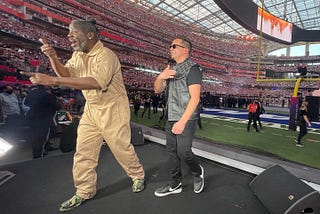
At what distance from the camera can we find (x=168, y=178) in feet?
8.56

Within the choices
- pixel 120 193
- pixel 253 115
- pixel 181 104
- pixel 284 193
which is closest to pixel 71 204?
pixel 120 193

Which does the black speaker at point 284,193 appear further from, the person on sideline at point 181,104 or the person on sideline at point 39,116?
the person on sideline at point 39,116

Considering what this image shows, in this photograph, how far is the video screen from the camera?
8447 mm

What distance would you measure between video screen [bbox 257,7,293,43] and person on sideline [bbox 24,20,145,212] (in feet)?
27.0

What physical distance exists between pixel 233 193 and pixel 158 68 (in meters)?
28.7

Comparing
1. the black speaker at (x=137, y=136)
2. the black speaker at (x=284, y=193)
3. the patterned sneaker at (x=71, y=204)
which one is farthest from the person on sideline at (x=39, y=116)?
the black speaker at (x=284, y=193)

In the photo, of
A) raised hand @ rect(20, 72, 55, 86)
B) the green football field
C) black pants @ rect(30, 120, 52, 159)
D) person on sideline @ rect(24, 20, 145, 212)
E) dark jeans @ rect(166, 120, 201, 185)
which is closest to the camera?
raised hand @ rect(20, 72, 55, 86)

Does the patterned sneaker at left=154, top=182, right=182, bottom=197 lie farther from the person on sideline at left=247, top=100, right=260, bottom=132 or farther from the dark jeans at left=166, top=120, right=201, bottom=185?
the person on sideline at left=247, top=100, right=260, bottom=132

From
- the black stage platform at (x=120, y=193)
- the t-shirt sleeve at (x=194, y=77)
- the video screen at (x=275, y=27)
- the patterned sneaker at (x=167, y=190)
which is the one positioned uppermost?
the video screen at (x=275, y=27)

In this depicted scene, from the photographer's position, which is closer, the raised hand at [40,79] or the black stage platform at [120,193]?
the raised hand at [40,79]

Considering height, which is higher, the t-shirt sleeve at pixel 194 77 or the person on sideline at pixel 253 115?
the t-shirt sleeve at pixel 194 77

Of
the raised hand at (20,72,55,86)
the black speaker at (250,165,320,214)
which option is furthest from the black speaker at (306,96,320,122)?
the raised hand at (20,72,55,86)

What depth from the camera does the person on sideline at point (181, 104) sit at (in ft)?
6.19

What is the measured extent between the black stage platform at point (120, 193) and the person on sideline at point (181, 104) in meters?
0.20
